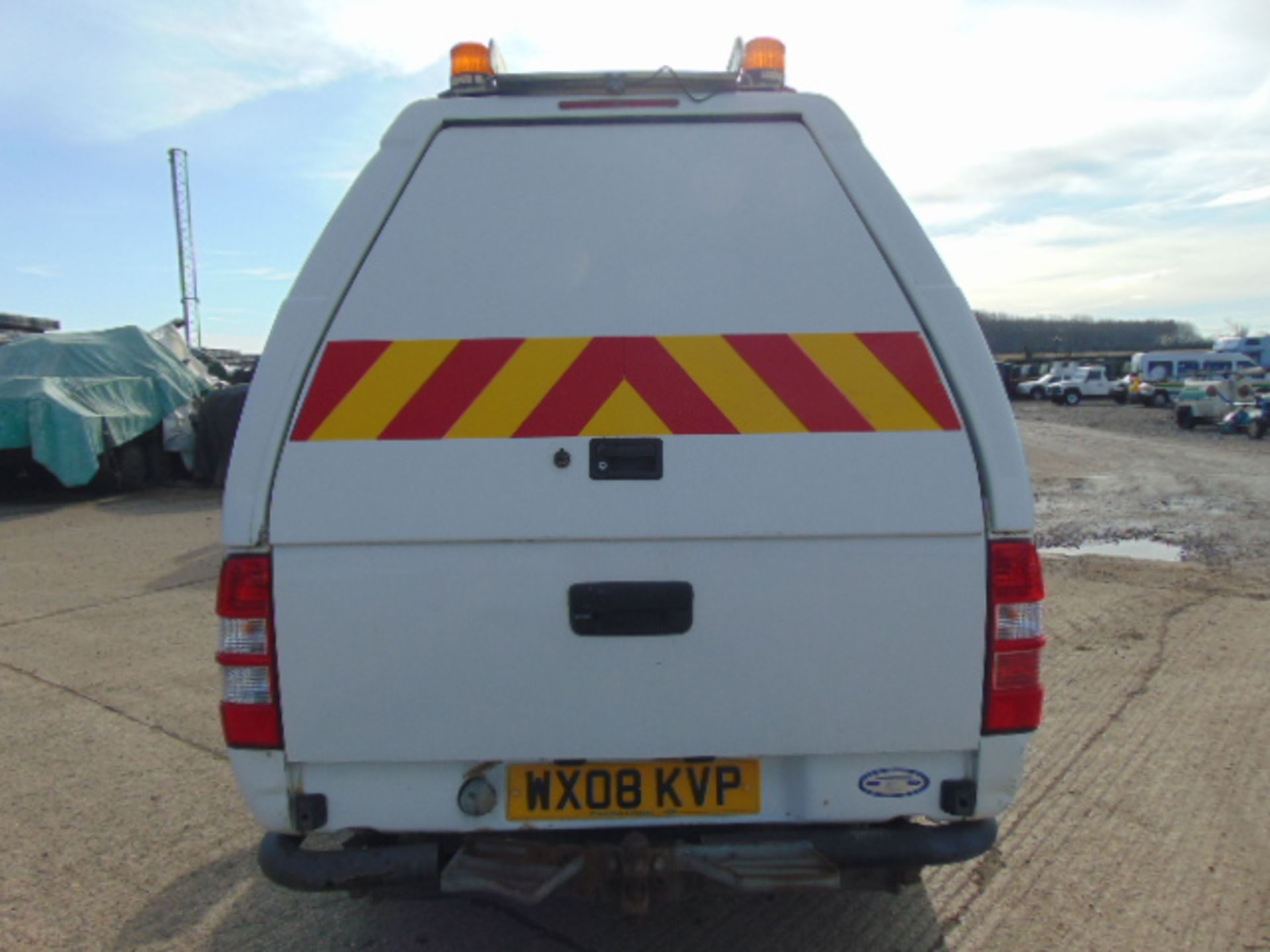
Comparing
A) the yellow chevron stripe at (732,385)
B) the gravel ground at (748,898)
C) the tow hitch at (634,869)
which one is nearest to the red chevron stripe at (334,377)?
the yellow chevron stripe at (732,385)

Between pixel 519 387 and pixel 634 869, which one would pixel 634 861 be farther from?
pixel 519 387

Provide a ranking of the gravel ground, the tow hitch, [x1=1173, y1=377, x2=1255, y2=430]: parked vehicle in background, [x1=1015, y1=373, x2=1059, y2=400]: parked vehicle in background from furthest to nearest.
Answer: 1. [x1=1015, y1=373, x2=1059, y2=400]: parked vehicle in background
2. [x1=1173, y1=377, x2=1255, y2=430]: parked vehicle in background
3. the gravel ground
4. the tow hitch

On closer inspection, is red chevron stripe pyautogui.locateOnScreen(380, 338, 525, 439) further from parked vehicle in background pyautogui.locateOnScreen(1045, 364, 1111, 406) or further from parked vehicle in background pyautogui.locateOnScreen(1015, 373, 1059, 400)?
parked vehicle in background pyautogui.locateOnScreen(1015, 373, 1059, 400)

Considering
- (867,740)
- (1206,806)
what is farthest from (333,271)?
(1206,806)

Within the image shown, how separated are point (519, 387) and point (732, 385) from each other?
518mm

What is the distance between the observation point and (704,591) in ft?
7.29

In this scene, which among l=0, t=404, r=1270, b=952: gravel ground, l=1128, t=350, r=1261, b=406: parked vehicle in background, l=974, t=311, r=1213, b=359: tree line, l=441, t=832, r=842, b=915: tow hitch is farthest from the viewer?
l=974, t=311, r=1213, b=359: tree line

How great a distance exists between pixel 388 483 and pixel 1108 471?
→ 17300mm

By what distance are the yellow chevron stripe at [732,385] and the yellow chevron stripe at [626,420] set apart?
0.14 m

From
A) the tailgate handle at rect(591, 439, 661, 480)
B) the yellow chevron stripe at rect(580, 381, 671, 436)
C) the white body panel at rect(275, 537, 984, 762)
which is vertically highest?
the yellow chevron stripe at rect(580, 381, 671, 436)

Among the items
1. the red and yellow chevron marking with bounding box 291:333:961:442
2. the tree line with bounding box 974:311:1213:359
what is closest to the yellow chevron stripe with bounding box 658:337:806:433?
the red and yellow chevron marking with bounding box 291:333:961:442

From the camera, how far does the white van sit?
2.19 meters

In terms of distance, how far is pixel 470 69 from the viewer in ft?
8.11

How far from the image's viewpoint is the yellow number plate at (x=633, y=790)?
2312 mm
